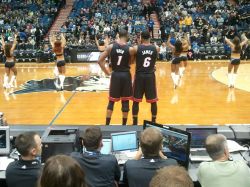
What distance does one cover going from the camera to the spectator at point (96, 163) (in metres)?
4.17

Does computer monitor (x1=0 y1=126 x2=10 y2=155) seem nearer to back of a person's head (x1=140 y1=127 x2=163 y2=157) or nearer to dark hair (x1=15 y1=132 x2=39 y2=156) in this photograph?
dark hair (x1=15 y1=132 x2=39 y2=156)

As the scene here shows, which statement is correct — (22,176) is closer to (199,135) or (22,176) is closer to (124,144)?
(124,144)

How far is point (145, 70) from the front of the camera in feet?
26.9

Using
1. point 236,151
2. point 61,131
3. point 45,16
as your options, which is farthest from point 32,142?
point 45,16

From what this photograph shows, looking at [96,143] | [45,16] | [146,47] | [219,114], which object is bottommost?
[219,114]

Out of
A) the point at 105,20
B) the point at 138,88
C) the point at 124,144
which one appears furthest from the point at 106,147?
the point at 105,20

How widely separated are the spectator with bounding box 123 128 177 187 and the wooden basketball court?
18.6ft

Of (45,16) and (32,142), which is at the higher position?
(45,16)

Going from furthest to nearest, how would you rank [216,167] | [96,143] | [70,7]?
1. [70,7]
2. [96,143]
3. [216,167]

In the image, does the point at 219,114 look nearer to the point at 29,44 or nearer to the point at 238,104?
the point at 238,104

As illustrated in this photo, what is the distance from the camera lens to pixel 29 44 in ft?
77.2

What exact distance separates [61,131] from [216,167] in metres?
2.25

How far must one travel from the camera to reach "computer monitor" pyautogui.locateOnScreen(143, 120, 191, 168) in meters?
4.69

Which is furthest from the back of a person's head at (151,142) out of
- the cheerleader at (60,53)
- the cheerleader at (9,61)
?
the cheerleader at (9,61)
